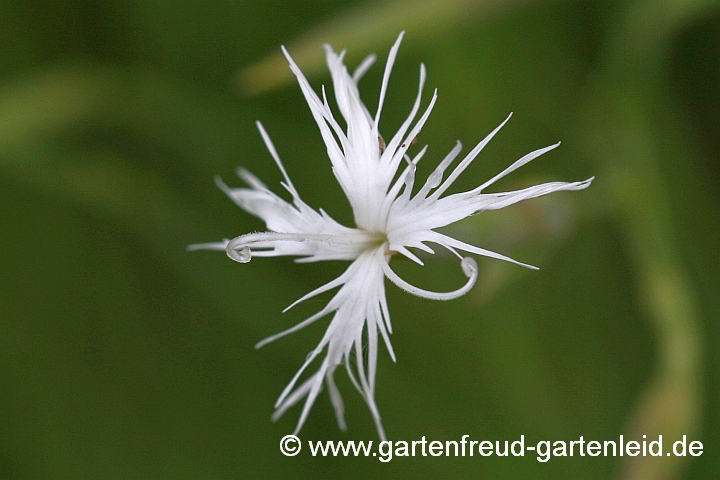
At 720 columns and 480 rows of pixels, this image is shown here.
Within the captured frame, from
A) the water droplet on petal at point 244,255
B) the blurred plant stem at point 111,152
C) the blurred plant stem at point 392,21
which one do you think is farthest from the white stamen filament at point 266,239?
the blurred plant stem at point 111,152

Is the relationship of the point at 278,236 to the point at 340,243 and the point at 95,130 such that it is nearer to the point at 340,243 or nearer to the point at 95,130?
the point at 340,243

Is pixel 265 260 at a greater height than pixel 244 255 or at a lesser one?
greater

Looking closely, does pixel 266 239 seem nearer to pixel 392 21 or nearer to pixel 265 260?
pixel 392 21

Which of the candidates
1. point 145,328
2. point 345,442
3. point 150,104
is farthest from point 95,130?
point 345,442

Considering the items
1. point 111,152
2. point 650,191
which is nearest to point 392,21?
point 650,191

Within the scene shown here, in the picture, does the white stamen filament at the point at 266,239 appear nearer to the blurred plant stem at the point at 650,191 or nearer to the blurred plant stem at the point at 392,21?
the blurred plant stem at the point at 392,21

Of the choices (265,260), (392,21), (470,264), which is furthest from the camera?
(265,260)

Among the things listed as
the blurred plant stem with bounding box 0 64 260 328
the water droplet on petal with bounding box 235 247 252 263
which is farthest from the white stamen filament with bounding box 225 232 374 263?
the blurred plant stem with bounding box 0 64 260 328
